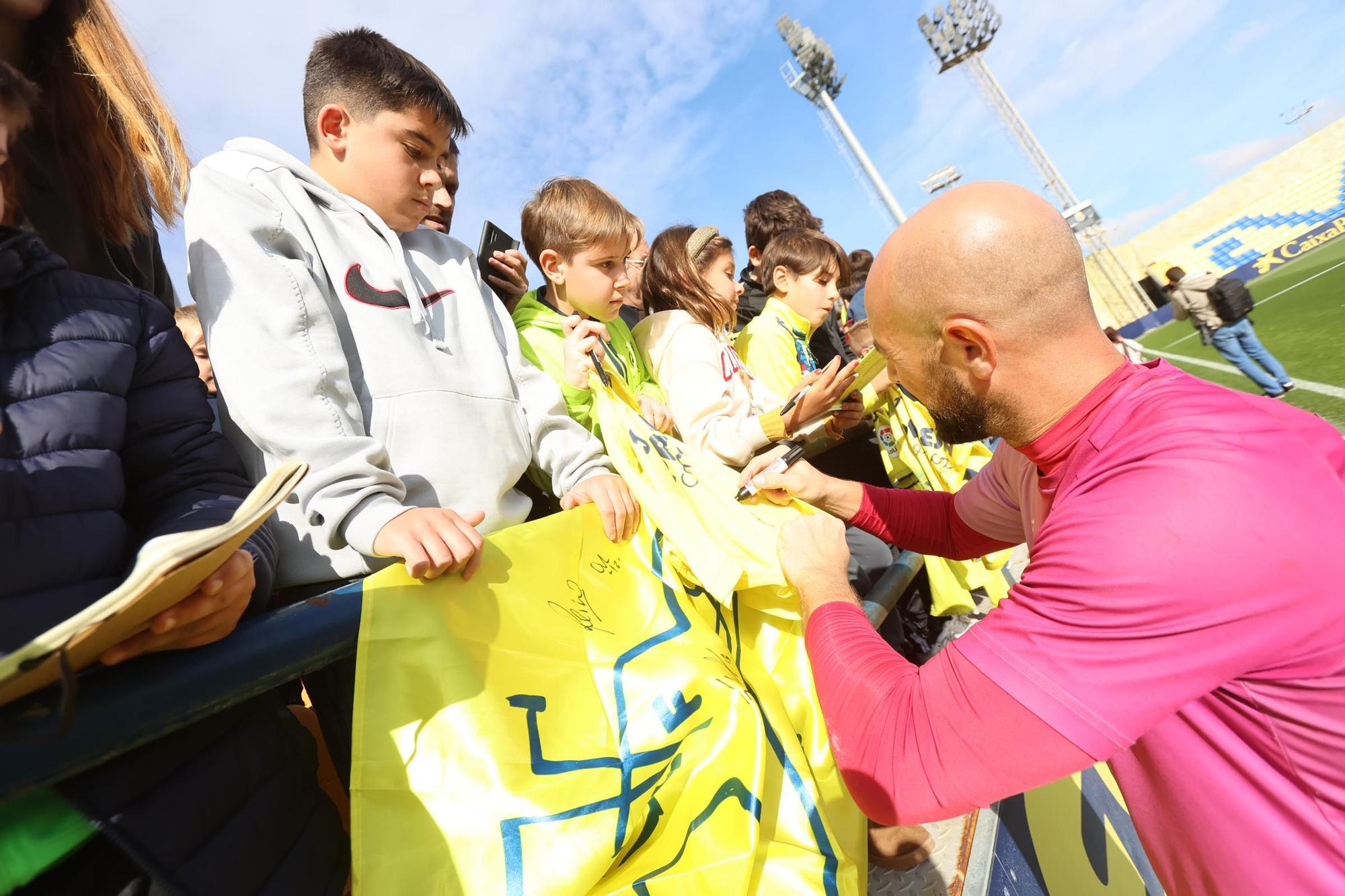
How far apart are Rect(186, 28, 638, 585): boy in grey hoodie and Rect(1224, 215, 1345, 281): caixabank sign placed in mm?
37805

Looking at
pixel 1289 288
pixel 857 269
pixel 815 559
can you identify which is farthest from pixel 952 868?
pixel 1289 288

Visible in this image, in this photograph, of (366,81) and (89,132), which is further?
(366,81)

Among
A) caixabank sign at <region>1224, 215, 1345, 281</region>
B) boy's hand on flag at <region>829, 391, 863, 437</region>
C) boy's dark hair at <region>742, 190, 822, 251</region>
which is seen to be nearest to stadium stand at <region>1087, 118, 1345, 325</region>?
caixabank sign at <region>1224, 215, 1345, 281</region>

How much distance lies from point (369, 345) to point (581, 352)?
654 mm

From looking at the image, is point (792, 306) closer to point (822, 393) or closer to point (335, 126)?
point (822, 393)

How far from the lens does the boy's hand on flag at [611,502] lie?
1560mm

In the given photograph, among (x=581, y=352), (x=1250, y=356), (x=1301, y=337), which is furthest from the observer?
(x=1301, y=337)

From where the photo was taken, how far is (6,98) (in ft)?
3.56

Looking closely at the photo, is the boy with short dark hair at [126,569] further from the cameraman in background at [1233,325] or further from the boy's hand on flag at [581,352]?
the cameraman in background at [1233,325]

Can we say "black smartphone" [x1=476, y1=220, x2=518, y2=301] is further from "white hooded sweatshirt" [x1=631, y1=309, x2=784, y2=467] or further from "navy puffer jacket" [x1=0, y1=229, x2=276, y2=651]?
"navy puffer jacket" [x1=0, y1=229, x2=276, y2=651]

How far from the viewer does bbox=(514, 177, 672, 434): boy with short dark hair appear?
2322 millimetres

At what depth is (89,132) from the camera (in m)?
1.50

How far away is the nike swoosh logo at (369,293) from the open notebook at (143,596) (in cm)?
82

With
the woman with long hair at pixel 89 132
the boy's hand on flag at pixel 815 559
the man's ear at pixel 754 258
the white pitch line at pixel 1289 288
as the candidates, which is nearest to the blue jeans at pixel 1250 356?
the man's ear at pixel 754 258
